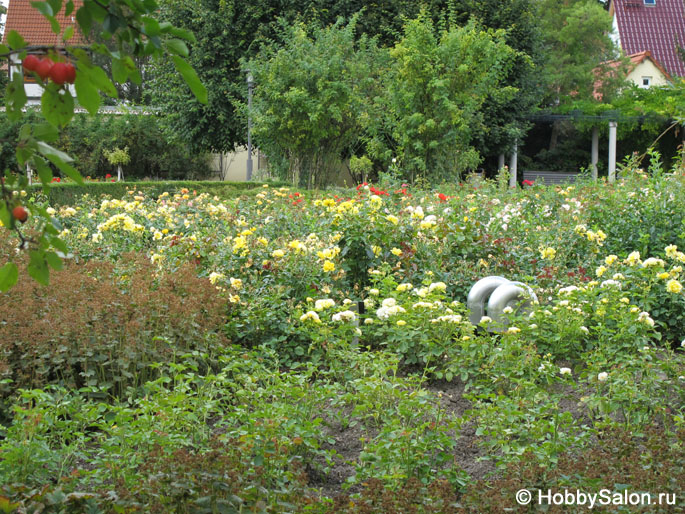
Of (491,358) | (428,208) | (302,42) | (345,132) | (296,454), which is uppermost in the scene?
(302,42)

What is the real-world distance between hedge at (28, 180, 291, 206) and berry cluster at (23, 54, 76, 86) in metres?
10.1

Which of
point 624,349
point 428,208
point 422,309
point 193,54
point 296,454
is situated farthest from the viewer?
point 193,54

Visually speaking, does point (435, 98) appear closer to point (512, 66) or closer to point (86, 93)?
point (512, 66)

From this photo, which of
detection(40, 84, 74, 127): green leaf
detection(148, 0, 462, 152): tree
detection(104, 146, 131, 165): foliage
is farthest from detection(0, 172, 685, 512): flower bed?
detection(104, 146, 131, 165): foliage

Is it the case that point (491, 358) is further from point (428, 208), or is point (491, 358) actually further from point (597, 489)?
point (428, 208)

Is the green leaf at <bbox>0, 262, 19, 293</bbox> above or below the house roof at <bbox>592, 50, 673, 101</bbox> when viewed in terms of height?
below

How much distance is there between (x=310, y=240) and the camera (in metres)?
5.02

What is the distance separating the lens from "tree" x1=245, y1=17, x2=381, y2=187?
16.7 meters

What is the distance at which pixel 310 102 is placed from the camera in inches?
651

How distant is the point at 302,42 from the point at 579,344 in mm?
14707

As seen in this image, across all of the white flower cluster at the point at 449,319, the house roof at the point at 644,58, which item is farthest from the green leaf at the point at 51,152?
the house roof at the point at 644,58

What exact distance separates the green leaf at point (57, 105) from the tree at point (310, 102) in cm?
1491

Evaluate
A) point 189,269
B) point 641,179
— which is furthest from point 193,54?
point 189,269

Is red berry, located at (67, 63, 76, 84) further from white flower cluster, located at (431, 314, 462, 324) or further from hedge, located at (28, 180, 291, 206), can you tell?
hedge, located at (28, 180, 291, 206)
